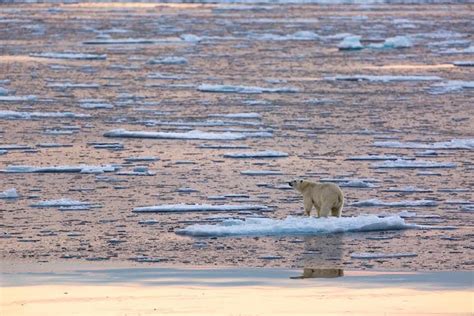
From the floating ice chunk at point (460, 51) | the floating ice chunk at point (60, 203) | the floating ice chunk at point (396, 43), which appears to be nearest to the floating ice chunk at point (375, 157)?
the floating ice chunk at point (60, 203)

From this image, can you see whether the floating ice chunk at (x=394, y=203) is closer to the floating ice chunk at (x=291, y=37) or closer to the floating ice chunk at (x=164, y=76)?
the floating ice chunk at (x=164, y=76)

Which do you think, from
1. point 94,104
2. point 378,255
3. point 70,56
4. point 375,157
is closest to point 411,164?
point 375,157

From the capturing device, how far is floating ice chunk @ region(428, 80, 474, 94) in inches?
725

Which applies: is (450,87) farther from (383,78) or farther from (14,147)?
(14,147)

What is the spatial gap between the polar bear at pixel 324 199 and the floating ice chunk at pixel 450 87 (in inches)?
373

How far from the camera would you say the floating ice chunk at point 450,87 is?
18425mm

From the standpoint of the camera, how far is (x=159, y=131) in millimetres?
14047

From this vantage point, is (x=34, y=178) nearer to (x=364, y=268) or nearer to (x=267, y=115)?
(x=364, y=268)

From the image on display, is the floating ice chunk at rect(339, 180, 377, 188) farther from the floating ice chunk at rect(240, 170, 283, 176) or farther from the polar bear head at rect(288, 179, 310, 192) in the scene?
the polar bear head at rect(288, 179, 310, 192)

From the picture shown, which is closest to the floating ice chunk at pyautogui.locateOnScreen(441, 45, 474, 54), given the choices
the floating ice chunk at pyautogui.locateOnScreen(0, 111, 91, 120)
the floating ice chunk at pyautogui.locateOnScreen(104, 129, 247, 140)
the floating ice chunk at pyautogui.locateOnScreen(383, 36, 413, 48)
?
the floating ice chunk at pyautogui.locateOnScreen(383, 36, 413, 48)

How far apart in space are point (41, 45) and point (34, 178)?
17.6 meters

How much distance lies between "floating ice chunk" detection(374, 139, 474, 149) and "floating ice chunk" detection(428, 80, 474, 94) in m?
5.33

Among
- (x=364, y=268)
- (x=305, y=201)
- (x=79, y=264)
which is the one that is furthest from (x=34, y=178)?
(x=364, y=268)

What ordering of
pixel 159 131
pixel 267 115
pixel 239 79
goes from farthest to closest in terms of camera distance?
pixel 239 79
pixel 267 115
pixel 159 131
